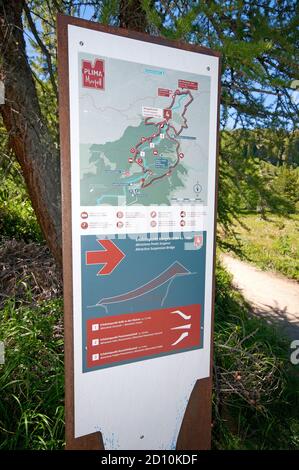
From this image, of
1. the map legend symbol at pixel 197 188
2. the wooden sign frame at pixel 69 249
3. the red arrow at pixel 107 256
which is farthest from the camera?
the map legend symbol at pixel 197 188

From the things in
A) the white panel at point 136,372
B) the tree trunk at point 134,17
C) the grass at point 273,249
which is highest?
the tree trunk at point 134,17

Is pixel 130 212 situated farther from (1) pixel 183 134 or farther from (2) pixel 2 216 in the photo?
(2) pixel 2 216

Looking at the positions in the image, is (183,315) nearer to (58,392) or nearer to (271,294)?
(58,392)

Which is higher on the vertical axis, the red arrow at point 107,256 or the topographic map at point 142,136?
the topographic map at point 142,136

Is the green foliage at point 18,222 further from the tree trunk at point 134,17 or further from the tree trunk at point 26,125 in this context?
the tree trunk at point 134,17

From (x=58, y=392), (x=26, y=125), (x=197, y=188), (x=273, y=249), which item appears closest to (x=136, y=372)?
(x=58, y=392)

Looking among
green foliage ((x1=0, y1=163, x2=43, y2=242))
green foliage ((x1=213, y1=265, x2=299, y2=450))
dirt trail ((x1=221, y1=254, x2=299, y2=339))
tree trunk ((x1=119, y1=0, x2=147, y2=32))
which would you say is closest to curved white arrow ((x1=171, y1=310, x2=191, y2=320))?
green foliage ((x1=213, y1=265, x2=299, y2=450))

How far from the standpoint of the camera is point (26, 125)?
11.0 ft

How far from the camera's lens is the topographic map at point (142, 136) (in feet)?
6.37

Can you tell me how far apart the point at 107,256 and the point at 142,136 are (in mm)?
690

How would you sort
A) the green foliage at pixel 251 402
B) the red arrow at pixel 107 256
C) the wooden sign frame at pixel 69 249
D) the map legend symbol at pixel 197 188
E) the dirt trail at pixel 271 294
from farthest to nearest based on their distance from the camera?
the dirt trail at pixel 271 294
the green foliage at pixel 251 402
the map legend symbol at pixel 197 188
the red arrow at pixel 107 256
the wooden sign frame at pixel 69 249

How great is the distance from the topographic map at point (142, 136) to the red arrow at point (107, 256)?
0.74ft

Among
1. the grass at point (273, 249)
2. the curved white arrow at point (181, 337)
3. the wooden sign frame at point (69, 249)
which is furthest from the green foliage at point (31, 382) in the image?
the grass at point (273, 249)

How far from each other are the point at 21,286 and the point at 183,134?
2.83m
